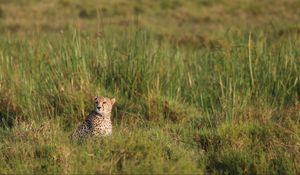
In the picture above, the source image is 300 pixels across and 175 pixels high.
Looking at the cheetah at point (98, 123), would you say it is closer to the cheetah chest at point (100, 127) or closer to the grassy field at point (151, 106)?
the cheetah chest at point (100, 127)

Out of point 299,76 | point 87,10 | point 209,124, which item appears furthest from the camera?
point 87,10

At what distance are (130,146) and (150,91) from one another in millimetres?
2251

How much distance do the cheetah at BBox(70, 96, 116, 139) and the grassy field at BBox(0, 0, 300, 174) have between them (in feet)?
0.40

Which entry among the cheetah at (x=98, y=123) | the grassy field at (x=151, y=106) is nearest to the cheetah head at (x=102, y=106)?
the cheetah at (x=98, y=123)

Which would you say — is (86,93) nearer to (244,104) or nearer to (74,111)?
(74,111)

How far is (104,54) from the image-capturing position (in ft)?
23.9

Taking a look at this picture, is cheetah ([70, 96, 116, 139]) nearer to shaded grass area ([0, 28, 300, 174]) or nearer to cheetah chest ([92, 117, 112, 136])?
cheetah chest ([92, 117, 112, 136])

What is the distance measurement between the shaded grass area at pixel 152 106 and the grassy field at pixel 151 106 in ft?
0.04

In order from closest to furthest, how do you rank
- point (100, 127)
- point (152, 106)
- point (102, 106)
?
point (100, 127) < point (102, 106) < point (152, 106)

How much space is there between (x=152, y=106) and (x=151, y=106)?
0.4 inches

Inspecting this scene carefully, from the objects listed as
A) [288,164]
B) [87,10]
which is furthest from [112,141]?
[87,10]

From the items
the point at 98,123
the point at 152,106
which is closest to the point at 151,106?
the point at 152,106

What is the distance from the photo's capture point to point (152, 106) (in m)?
6.56

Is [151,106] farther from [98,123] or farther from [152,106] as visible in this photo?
[98,123]
